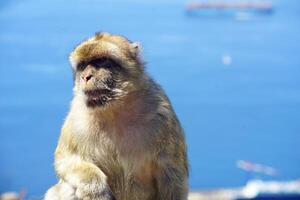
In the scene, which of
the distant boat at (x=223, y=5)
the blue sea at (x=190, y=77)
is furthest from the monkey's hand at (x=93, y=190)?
the distant boat at (x=223, y=5)

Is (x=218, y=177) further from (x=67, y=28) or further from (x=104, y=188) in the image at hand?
(x=104, y=188)

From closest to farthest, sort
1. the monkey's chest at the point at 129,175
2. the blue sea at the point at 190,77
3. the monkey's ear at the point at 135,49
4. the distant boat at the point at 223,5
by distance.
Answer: the monkey's chest at the point at 129,175, the monkey's ear at the point at 135,49, the blue sea at the point at 190,77, the distant boat at the point at 223,5

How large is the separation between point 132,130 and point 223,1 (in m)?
25.1

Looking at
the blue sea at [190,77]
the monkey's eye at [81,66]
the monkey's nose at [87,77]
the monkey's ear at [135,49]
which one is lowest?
the monkey's nose at [87,77]

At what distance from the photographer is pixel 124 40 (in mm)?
3119

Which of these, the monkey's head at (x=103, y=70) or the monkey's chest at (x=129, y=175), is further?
the monkey's chest at (x=129, y=175)

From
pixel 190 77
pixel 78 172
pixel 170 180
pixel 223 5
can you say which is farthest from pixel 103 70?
pixel 223 5

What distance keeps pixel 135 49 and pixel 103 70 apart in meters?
0.31

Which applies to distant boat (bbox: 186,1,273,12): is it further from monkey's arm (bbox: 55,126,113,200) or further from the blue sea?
monkey's arm (bbox: 55,126,113,200)

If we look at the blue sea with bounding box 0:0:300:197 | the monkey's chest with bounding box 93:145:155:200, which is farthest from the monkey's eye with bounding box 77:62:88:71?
the blue sea with bounding box 0:0:300:197

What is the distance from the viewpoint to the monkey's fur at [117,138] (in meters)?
2.92

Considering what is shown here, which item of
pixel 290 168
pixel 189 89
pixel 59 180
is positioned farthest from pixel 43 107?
pixel 59 180

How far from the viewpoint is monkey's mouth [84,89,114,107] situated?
9.28 ft

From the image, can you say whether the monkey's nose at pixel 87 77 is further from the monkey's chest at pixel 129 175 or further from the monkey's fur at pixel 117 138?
A: the monkey's chest at pixel 129 175
